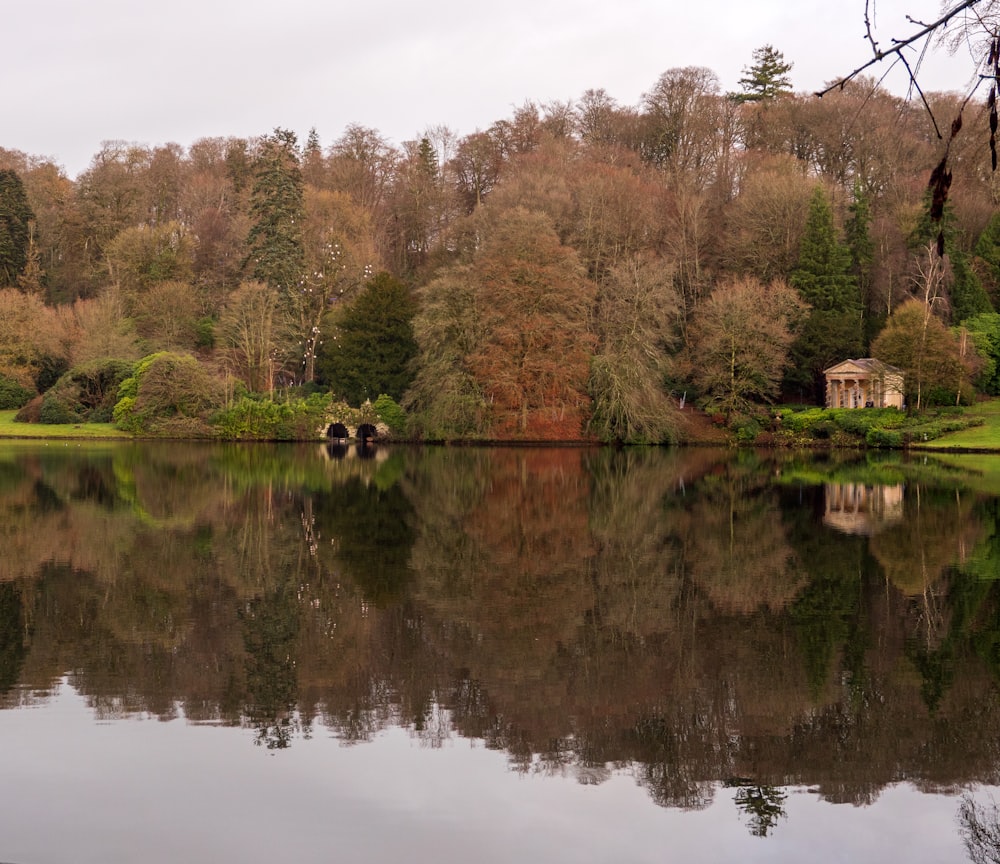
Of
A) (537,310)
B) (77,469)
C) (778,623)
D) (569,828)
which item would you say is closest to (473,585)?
(778,623)

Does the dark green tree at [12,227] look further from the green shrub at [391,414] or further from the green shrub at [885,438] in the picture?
the green shrub at [885,438]

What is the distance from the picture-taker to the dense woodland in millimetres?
47844

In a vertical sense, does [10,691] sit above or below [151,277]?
below

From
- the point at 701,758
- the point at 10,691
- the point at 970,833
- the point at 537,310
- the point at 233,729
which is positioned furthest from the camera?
the point at 537,310

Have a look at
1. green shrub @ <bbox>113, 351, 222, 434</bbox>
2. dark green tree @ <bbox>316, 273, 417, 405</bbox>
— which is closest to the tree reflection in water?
dark green tree @ <bbox>316, 273, 417, 405</bbox>

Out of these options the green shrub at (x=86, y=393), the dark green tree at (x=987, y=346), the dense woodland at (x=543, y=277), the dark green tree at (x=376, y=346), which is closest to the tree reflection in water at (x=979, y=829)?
the dense woodland at (x=543, y=277)

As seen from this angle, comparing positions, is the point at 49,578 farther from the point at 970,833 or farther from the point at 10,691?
the point at 970,833

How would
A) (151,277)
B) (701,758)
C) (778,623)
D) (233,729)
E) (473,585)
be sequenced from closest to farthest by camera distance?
(701,758) → (233,729) → (778,623) → (473,585) → (151,277)

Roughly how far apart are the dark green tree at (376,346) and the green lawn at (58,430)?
36.7ft

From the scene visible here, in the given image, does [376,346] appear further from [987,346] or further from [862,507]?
[862,507]

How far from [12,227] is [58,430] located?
2165 cm

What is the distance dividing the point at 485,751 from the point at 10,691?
428cm

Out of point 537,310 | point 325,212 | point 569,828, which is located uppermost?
point 325,212

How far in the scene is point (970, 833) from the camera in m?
6.36
